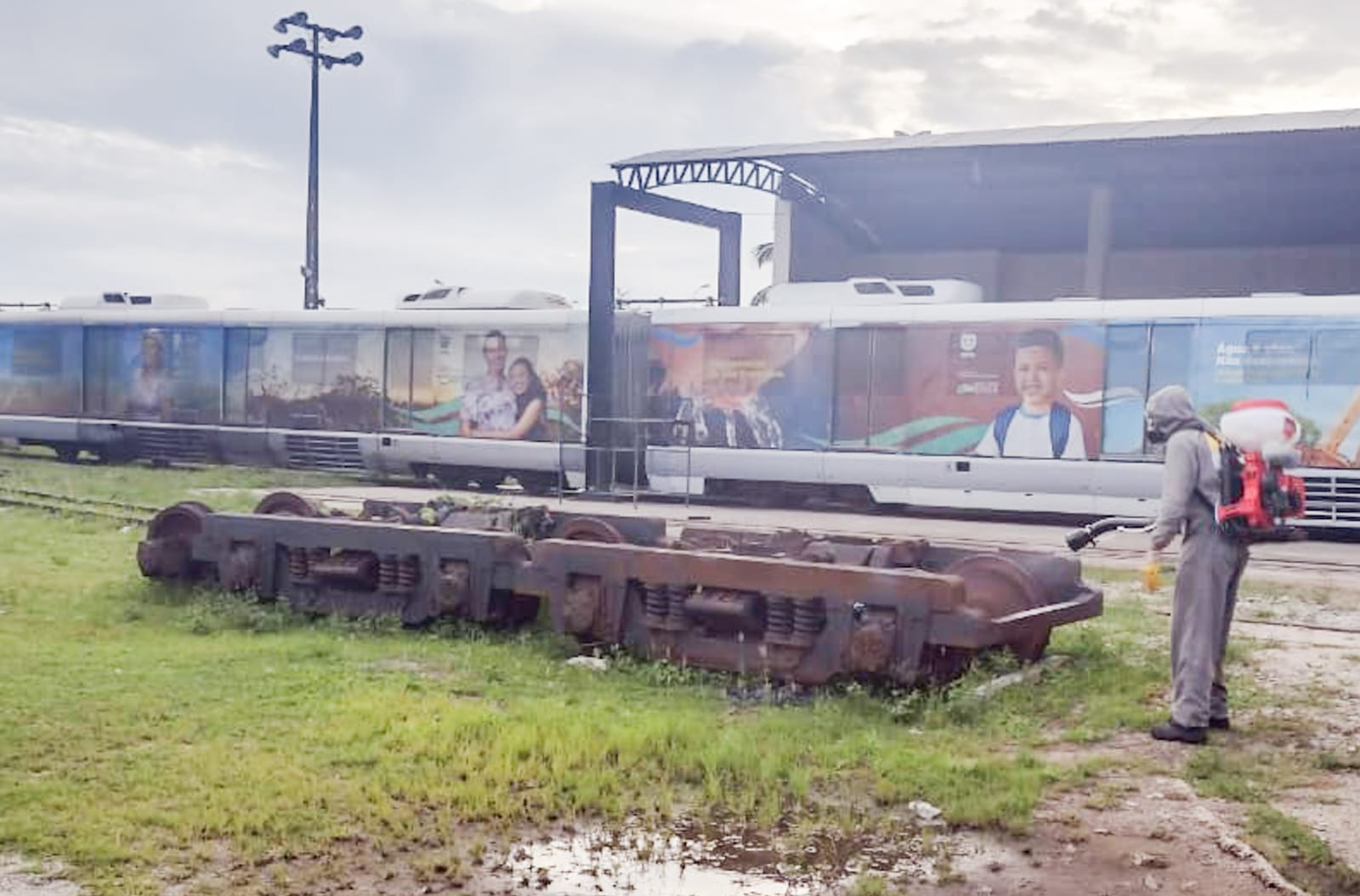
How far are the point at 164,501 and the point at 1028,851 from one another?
597 inches

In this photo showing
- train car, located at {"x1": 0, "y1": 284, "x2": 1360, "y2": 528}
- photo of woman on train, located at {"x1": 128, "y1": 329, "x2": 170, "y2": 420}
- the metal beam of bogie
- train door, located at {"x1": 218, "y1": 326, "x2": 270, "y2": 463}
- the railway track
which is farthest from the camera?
photo of woman on train, located at {"x1": 128, "y1": 329, "x2": 170, "y2": 420}

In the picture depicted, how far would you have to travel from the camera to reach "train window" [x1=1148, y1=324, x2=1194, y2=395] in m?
18.0

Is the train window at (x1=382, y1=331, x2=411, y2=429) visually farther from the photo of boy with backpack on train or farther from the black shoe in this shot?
the black shoe

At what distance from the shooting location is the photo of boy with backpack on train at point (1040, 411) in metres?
18.6

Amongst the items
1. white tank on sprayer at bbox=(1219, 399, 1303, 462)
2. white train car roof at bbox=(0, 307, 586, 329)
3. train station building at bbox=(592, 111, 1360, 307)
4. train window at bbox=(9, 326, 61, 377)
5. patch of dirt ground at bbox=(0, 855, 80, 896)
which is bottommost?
patch of dirt ground at bbox=(0, 855, 80, 896)

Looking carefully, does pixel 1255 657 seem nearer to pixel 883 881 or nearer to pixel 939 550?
pixel 939 550

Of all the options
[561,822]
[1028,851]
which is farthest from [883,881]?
[561,822]

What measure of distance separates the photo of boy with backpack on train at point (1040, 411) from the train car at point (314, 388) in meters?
6.32

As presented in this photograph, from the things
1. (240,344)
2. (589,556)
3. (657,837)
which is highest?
(240,344)

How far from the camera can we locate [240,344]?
24.6 meters

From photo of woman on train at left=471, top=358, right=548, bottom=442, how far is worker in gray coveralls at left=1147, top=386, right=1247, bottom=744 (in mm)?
15687

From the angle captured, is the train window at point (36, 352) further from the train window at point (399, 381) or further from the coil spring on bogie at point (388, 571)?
the coil spring on bogie at point (388, 571)

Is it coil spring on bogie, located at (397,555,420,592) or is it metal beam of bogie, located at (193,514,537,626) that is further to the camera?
coil spring on bogie, located at (397,555,420,592)

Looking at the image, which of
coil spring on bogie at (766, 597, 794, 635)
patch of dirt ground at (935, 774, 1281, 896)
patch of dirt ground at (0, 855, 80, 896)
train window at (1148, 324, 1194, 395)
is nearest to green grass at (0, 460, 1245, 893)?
patch of dirt ground at (0, 855, 80, 896)
